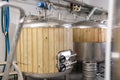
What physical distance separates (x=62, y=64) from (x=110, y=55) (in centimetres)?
173

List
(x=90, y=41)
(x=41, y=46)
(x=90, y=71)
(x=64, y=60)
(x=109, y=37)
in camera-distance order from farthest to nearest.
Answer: (x=90, y=41), (x=90, y=71), (x=64, y=60), (x=41, y=46), (x=109, y=37)

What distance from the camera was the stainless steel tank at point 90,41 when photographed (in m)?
4.06

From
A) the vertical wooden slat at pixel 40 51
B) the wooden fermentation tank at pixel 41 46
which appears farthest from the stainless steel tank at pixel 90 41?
the vertical wooden slat at pixel 40 51

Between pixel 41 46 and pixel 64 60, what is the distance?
0.47 meters

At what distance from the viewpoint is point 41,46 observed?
2.77 meters

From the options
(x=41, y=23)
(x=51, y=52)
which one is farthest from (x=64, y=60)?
(x=41, y=23)

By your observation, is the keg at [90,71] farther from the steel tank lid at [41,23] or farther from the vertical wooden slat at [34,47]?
the vertical wooden slat at [34,47]

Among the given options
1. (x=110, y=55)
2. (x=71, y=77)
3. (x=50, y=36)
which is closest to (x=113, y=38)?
(x=110, y=55)

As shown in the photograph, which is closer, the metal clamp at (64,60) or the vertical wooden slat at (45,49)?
the vertical wooden slat at (45,49)

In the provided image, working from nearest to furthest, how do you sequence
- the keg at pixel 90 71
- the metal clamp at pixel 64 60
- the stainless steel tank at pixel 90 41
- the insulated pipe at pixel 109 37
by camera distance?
the insulated pipe at pixel 109 37
the metal clamp at pixel 64 60
the keg at pixel 90 71
the stainless steel tank at pixel 90 41

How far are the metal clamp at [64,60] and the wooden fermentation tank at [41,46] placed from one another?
0.06m

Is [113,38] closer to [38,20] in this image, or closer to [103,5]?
[38,20]

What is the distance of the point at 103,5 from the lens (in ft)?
21.0

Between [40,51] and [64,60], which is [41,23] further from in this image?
[64,60]
